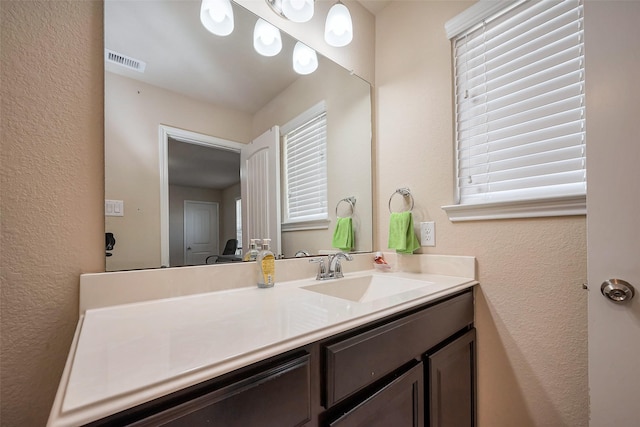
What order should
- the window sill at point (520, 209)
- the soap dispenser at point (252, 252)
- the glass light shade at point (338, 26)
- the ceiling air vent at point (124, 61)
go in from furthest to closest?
the glass light shade at point (338, 26) < the soap dispenser at point (252, 252) < the window sill at point (520, 209) < the ceiling air vent at point (124, 61)

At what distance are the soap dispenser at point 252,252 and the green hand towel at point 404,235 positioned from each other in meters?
0.68

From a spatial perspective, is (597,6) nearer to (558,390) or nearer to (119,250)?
(558,390)

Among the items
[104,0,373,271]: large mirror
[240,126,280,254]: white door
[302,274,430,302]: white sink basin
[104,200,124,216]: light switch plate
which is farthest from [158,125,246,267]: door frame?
[302,274,430,302]: white sink basin

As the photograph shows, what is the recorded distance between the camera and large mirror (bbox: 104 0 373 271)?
0.82 m

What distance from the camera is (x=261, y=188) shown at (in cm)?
116

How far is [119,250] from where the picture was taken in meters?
0.81

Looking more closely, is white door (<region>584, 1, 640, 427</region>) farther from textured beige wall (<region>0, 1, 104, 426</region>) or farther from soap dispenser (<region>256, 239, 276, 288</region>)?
textured beige wall (<region>0, 1, 104, 426</region>)

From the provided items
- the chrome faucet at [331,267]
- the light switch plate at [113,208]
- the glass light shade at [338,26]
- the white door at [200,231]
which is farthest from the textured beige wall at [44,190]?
the glass light shade at [338,26]

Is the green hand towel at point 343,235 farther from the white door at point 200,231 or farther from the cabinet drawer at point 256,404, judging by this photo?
the cabinet drawer at point 256,404

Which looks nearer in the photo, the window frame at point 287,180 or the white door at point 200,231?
the white door at point 200,231

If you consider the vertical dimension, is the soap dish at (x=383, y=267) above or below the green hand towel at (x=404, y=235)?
below

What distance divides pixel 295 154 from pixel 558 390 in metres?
1.38

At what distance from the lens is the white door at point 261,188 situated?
109 cm

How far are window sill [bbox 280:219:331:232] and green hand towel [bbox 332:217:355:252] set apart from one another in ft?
0.21
